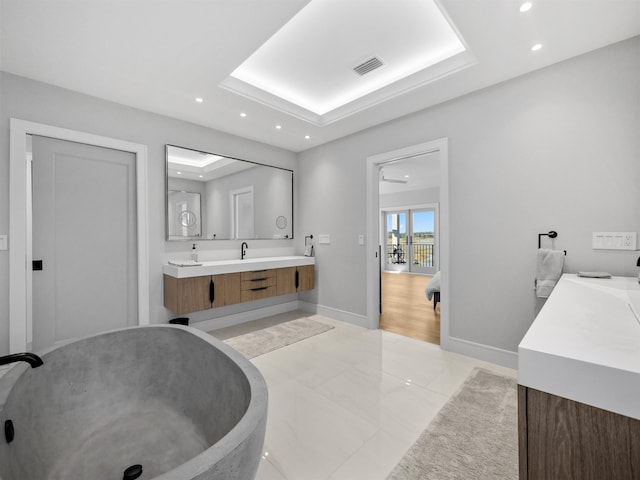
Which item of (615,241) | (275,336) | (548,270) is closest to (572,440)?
(548,270)

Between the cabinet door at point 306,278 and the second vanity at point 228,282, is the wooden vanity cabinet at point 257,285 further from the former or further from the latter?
the cabinet door at point 306,278

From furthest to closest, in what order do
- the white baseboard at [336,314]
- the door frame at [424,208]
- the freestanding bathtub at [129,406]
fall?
the door frame at [424,208]
the white baseboard at [336,314]
the freestanding bathtub at [129,406]

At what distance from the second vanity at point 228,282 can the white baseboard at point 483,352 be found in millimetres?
2028

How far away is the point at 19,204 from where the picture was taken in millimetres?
2391

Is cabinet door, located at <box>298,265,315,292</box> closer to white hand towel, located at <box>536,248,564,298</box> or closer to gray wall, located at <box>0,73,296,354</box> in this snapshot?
gray wall, located at <box>0,73,296,354</box>

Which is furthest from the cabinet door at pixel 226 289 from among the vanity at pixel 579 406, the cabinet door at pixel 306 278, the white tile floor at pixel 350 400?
the vanity at pixel 579 406

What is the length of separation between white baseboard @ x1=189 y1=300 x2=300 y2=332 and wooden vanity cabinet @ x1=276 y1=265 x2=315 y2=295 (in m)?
0.45

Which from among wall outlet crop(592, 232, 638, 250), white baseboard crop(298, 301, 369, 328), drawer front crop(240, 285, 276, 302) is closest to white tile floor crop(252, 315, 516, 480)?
white baseboard crop(298, 301, 369, 328)

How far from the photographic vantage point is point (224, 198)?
373 cm

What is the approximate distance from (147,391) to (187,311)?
4.31 ft

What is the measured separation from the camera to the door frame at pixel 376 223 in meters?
2.92

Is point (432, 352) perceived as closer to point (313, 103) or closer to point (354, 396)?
point (354, 396)

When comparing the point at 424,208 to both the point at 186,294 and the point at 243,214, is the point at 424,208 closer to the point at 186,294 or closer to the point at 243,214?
the point at 243,214

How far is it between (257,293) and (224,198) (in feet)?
4.23
